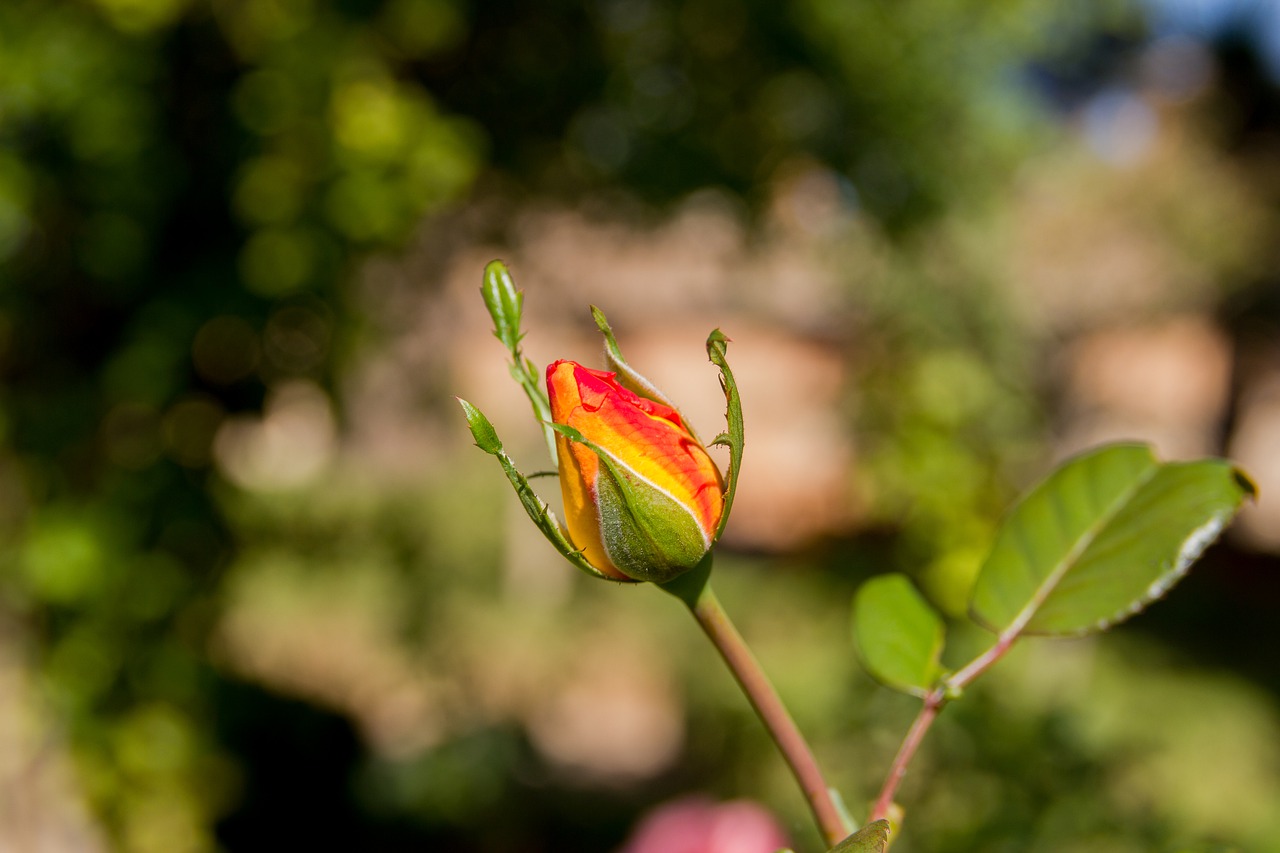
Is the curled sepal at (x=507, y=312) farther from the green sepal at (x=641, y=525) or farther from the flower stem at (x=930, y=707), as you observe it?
the flower stem at (x=930, y=707)

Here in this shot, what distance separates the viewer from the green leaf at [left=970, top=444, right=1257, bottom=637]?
0.36 meters

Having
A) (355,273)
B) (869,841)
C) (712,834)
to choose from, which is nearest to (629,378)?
(869,841)

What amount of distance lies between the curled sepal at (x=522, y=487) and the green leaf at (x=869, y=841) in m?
0.10

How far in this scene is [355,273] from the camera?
6.03ft

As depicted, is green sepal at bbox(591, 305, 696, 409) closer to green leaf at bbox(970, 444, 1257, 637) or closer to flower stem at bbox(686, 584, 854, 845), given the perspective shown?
flower stem at bbox(686, 584, 854, 845)

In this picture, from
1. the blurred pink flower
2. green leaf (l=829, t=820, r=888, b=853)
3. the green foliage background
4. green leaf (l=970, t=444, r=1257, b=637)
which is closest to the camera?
green leaf (l=829, t=820, r=888, b=853)

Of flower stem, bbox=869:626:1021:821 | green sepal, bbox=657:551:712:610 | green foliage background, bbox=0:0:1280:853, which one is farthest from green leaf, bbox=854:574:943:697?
green foliage background, bbox=0:0:1280:853

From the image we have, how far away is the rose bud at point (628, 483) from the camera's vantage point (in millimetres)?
288

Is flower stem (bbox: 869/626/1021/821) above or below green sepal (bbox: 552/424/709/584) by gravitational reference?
below

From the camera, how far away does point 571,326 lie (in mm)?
2945

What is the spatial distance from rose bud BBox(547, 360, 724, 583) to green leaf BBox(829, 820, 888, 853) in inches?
3.4

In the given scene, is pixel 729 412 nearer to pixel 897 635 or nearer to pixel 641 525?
pixel 641 525

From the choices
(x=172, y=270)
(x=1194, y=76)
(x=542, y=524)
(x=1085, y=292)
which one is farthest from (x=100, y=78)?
(x=1194, y=76)

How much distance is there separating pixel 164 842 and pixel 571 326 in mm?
1658
